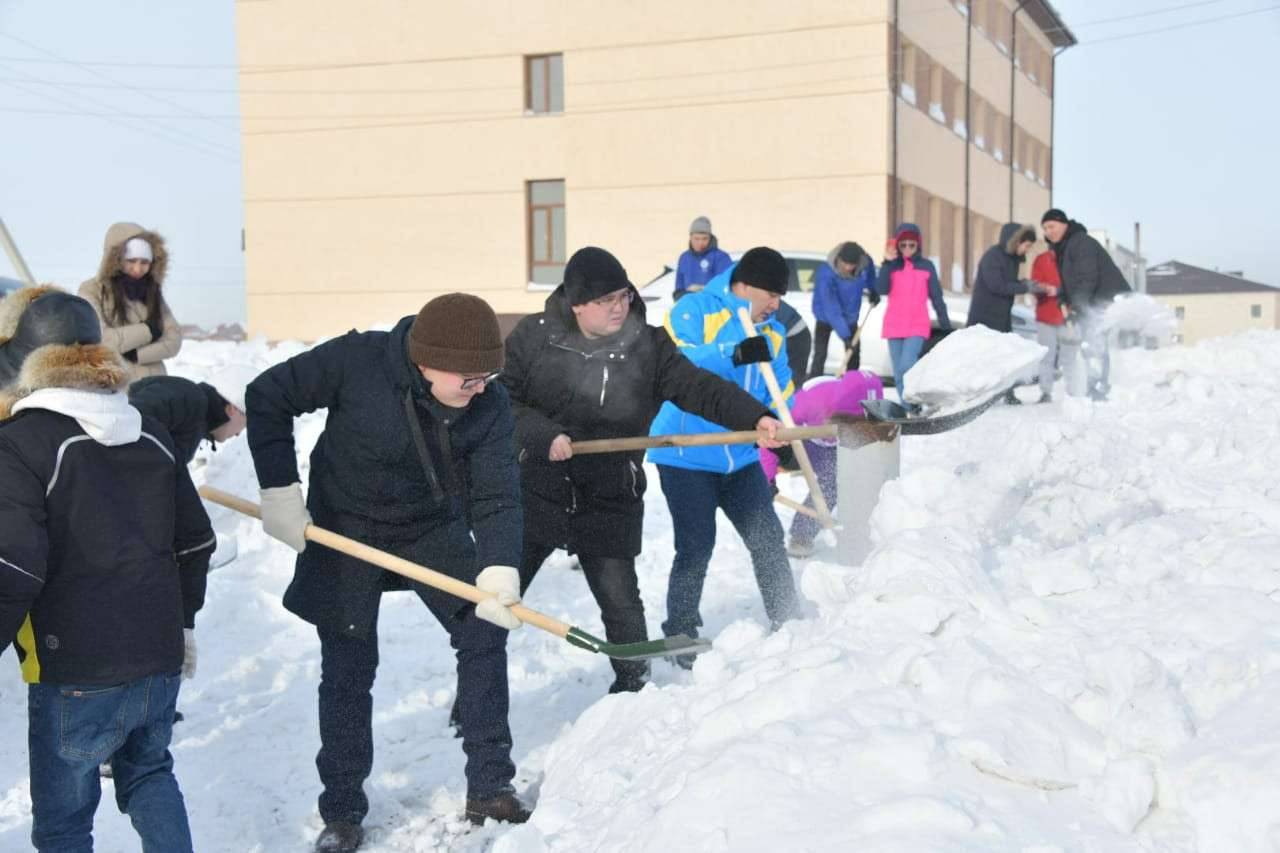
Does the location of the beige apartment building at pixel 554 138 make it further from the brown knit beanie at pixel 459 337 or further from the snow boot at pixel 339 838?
the snow boot at pixel 339 838

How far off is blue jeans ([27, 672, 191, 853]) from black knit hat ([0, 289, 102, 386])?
2.44 feet

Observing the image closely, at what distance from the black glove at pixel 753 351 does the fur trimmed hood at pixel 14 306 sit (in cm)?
272

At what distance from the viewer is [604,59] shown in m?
21.4

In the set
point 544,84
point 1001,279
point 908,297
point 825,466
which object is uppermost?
point 544,84

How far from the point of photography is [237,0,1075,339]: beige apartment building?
20484 millimetres

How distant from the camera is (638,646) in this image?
3986 mm

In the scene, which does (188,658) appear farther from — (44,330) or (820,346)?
(820,346)

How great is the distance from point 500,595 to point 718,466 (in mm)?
1613

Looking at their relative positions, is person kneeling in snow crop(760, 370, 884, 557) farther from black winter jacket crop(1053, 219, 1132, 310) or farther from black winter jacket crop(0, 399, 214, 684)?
black winter jacket crop(0, 399, 214, 684)

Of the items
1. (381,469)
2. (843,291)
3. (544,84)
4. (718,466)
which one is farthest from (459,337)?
(544,84)

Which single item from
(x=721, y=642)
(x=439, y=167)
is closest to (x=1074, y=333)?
(x=721, y=642)

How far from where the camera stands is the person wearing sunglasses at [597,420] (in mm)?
4621

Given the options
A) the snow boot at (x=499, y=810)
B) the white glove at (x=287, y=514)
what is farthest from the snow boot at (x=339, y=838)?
the white glove at (x=287, y=514)

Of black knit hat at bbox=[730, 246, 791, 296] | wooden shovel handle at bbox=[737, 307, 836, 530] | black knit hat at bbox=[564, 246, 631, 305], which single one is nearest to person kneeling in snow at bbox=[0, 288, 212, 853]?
black knit hat at bbox=[564, 246, 631, 305]
